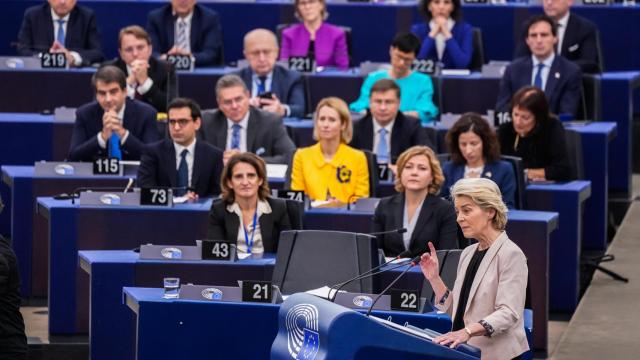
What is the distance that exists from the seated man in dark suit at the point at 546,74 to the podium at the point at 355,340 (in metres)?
4.33

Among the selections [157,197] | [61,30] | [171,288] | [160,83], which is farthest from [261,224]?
[61,30]

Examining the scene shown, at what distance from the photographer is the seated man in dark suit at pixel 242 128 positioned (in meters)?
8.03

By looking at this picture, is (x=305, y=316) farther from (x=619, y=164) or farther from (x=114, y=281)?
(x=619, y=164)

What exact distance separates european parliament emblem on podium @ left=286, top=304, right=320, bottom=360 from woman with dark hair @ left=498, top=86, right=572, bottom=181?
3228 mm

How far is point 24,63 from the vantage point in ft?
30.3

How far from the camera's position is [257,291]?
5.63 metres

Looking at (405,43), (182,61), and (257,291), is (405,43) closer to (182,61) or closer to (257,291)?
(182,61)

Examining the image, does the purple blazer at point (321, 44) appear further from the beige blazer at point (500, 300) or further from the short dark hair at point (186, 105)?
the beige blazer at point (500, 300)

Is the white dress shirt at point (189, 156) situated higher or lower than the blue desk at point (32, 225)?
higher

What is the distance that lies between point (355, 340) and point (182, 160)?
333cm

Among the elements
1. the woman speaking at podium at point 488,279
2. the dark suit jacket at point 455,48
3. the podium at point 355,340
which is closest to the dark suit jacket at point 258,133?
the dark suit jacket at point 455,48

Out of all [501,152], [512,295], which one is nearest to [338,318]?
[512,295]

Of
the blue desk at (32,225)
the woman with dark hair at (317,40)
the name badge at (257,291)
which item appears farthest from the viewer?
the woman with dark hair at (317,40)

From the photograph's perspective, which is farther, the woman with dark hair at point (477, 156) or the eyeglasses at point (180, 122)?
the eyeglasses at point (180, 122)
